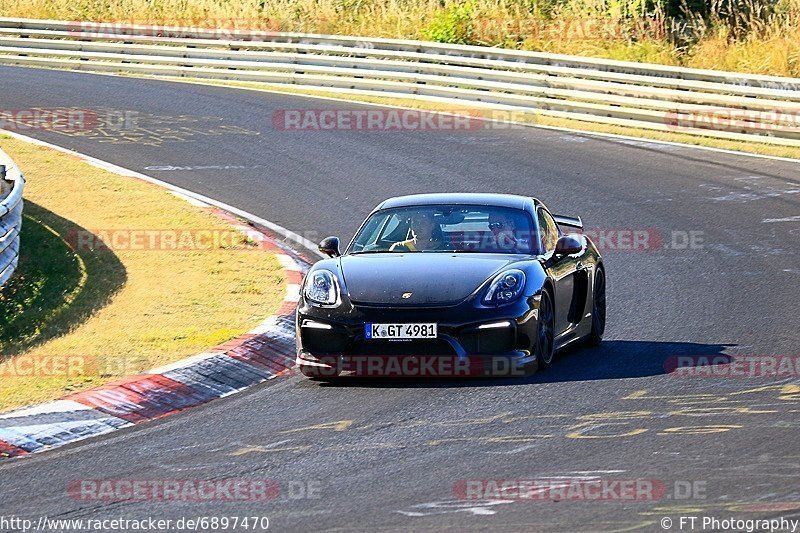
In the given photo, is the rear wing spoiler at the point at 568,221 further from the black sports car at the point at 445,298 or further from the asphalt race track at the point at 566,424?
the black sports car at the point at 445,298

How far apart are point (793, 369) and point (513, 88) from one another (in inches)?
610

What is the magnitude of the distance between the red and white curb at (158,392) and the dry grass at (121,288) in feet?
0.83

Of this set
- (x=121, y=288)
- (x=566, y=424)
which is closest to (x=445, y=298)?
(x=566, y=424)

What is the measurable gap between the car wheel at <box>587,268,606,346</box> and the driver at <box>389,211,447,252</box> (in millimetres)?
1395

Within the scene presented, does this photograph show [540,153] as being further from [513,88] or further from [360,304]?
[360,304]

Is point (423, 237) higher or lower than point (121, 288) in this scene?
higher

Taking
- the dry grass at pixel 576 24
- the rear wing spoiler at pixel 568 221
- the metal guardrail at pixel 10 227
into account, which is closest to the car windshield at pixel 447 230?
the rear wing spoiler at pixel 568 221

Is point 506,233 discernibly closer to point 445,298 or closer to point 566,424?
point 445,298

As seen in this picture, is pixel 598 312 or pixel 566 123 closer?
pixel 598 312

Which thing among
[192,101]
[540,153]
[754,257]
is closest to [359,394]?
[754,257]

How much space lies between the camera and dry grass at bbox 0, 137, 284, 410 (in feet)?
34.8

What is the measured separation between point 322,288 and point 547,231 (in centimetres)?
215

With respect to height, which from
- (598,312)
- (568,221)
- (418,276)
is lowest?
(598,312)

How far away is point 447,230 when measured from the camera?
10.8 metres
